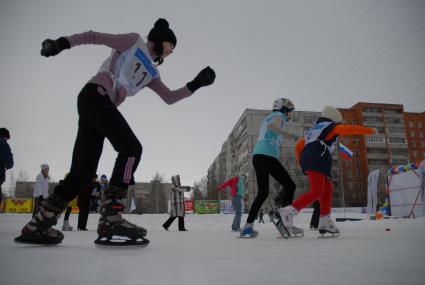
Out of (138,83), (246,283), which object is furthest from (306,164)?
(246,283)

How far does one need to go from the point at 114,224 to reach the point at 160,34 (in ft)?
5.11

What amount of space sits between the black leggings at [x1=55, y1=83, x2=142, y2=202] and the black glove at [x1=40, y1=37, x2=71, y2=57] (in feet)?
1.08

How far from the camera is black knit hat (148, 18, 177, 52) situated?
8.11 ft

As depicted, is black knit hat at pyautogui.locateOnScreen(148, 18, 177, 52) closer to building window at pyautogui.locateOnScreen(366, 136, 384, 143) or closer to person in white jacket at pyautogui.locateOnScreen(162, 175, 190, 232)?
person in white jacket at pyautogui.locateOnScreen(162, 175, 190, 232)

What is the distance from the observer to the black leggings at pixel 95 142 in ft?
7.02

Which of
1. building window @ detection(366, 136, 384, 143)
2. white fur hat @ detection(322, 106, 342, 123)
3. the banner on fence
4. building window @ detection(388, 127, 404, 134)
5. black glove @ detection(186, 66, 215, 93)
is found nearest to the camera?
black glove @ detection(186, 66, 215, 93)

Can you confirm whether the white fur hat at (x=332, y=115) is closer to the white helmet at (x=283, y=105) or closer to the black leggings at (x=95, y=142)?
the white helmet at (x=283, y=105)

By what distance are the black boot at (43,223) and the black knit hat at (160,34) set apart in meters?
1.48

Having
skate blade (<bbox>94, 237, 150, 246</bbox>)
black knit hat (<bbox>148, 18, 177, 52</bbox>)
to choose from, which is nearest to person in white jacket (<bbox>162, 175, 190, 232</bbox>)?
skate blade (<bbox>94, 237, 150, 246</bbox>)

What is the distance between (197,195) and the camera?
251ft

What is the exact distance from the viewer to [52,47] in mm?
1993

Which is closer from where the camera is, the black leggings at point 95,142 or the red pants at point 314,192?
the black leggings at point 95,142

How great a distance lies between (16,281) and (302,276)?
3.30 ft

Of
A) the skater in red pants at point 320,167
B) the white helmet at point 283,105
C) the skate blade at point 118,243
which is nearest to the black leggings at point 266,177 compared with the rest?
the skater in red pants at point 320,167
